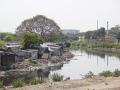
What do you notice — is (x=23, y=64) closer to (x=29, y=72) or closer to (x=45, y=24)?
(x=29, y=72)

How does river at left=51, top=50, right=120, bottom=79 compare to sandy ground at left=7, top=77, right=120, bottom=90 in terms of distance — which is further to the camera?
river at left=51, top=50, right=120, bottom=79

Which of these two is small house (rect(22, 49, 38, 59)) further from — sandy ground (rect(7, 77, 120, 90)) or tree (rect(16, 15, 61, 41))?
tree (rect(16, 15, 61, 41))

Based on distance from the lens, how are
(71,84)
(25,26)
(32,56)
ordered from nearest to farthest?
1. (71,84)
2. (32,56)
3. (25,26)

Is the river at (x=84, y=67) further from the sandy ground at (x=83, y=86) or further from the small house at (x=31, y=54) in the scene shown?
the sandy ground at (x=83, y=86)

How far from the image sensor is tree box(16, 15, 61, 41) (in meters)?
58.0

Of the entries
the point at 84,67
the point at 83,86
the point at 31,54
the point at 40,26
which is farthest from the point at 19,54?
the point at 40,26

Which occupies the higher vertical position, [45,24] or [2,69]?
[45,24]

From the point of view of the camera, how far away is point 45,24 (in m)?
59.0

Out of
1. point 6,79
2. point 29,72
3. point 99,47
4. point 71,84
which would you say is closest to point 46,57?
point 29,72

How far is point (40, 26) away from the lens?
58.5 metres

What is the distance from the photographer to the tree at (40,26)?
190 ft

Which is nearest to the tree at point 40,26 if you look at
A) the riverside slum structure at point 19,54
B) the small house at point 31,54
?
the riverside slum structure at point 19,54

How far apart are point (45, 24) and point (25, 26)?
12.8ft

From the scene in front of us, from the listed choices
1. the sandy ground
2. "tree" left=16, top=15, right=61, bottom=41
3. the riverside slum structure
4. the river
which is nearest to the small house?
the riverside slum structure
